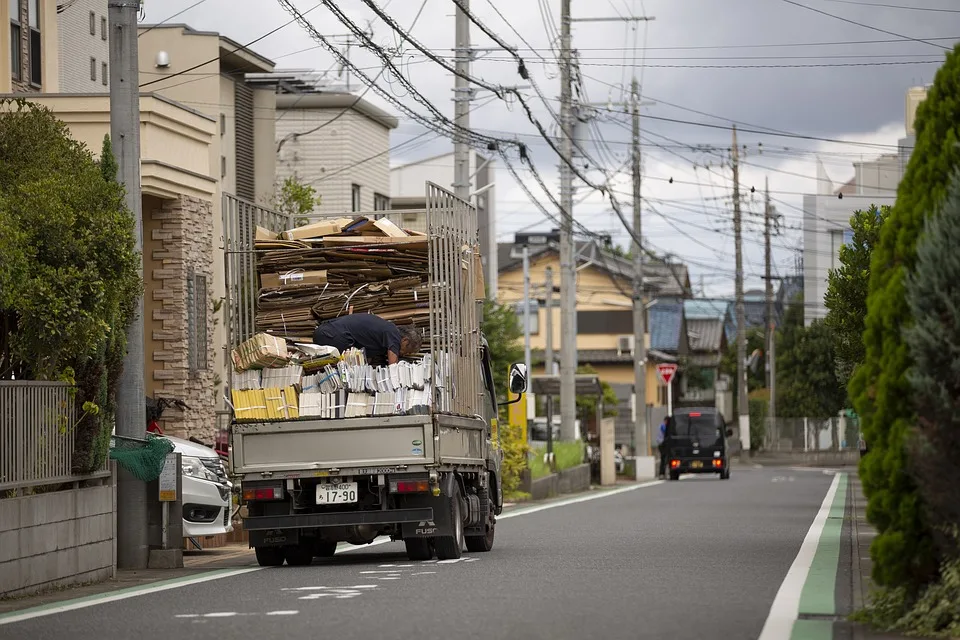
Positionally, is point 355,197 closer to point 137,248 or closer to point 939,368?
point 137,248

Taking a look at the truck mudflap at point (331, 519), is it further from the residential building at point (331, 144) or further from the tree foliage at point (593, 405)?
the tree foliage at point (593, 405)

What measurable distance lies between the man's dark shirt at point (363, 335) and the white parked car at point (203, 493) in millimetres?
2502

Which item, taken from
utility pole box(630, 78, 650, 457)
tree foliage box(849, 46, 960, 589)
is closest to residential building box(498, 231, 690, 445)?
utility pole box(630, 78, 650, 457)

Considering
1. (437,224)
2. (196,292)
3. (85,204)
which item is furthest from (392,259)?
(196,292)

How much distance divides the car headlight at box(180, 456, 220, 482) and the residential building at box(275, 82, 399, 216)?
27.2m

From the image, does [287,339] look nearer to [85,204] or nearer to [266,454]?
[266,454]

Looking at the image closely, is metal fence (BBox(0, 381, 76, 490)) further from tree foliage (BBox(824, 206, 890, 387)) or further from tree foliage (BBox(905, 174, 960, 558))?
tree foliage (BBox(824, 206, 890, 387))

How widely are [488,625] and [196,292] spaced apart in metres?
17.1

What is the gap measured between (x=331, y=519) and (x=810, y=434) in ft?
198

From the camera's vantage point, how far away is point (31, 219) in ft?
46.3

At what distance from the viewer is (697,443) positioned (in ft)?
175

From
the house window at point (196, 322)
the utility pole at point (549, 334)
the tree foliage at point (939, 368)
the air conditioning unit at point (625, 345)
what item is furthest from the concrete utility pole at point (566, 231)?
the air conditioning unit at point (625, 345)

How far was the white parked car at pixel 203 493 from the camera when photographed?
18141 millimetres

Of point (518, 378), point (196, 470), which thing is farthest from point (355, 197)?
point (196, 470)
